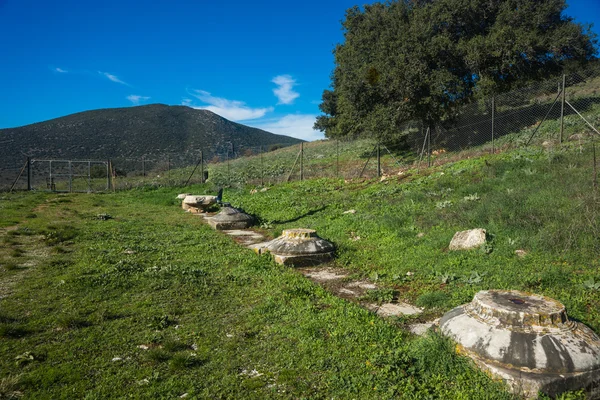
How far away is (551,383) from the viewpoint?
9.76ft

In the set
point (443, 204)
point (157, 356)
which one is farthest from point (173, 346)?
point (443, 204)

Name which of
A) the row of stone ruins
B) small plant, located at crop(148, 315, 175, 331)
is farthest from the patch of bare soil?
the row of stone ruins

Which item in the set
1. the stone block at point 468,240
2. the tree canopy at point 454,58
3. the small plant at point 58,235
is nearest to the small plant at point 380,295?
the stone block at point 468,240

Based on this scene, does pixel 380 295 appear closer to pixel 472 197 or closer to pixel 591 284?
pixel 591 284

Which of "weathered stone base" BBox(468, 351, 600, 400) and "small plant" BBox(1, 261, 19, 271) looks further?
"small plant" BBox(1, 261, 19, 271)

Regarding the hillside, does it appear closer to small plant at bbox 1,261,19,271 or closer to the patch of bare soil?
the patch of bare soil

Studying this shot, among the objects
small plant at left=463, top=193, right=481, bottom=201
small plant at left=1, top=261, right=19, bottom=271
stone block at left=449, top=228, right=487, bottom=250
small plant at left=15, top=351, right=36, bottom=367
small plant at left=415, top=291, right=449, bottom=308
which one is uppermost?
small plant at left=463, top=193, right=481, bottom=201

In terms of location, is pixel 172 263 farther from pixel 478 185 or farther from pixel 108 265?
pixel 478 185

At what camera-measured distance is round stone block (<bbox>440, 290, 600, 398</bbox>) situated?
301 centimetres

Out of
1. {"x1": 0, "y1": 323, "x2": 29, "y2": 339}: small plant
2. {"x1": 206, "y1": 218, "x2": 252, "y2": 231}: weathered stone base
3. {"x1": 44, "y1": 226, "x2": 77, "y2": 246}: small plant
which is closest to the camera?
{"x1": 0, "y1": 323, "x2": 29, "y2": 339}: small plant

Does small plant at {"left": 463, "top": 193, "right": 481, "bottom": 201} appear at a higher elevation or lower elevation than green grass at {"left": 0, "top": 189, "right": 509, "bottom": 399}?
higher

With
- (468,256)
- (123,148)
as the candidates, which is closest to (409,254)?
(468,256)

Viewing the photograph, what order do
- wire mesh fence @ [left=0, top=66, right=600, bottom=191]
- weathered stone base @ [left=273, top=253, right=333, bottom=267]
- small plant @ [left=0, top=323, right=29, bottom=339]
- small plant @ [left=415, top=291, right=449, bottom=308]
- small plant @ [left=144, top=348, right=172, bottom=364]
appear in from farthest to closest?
wire mesh fence @ [left=0, top=66, right=600, bottom=191]
weathered stone base @ [left=273, top=253, right=333, bottom=267]
small plant @ [left=415, top=291, right=449, bottom=308]
small plant @ [left=0, top=323, right=29, bottom=339]
small plant @ [left=144, top=348, right=172, bottom=364]

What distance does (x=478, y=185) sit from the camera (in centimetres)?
916
